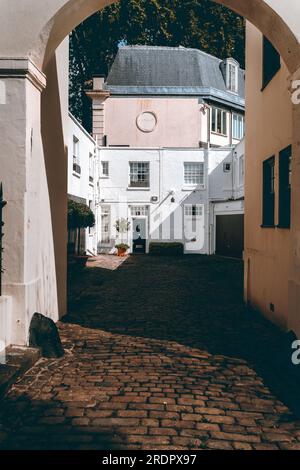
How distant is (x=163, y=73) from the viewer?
31.9 meters

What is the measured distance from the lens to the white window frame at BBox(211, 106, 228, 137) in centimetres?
3234

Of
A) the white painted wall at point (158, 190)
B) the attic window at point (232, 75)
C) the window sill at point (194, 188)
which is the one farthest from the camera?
the attic window at point (232, 75)

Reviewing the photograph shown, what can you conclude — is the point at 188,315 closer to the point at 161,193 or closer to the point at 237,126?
the point at 161,193

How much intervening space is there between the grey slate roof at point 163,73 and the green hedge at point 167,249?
420 inches

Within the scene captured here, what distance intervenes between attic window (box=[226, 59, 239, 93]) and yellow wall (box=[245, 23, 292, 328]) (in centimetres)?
2490

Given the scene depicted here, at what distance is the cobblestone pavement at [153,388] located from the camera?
3.83 meters

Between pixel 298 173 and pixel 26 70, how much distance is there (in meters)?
3.76

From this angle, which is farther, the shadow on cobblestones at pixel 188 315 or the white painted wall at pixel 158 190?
the white painted wall at pixel 158 190

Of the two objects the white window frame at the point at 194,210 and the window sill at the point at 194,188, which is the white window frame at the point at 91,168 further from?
the white window frame at the point at 194,210

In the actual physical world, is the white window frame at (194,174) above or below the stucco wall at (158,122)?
below

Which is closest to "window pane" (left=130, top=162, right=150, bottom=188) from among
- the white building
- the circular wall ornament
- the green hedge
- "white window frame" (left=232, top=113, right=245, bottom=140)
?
the white building

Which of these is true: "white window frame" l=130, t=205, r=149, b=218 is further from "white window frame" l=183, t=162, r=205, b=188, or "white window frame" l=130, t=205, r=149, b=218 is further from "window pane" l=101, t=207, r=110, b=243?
"white window frame" l=183, t=162, r=205, b=188

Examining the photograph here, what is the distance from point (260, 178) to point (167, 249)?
18.6m

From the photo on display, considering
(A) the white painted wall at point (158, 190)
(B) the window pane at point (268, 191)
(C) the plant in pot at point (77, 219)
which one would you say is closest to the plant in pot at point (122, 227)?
(A) the white painted wall at point (158, 190)
